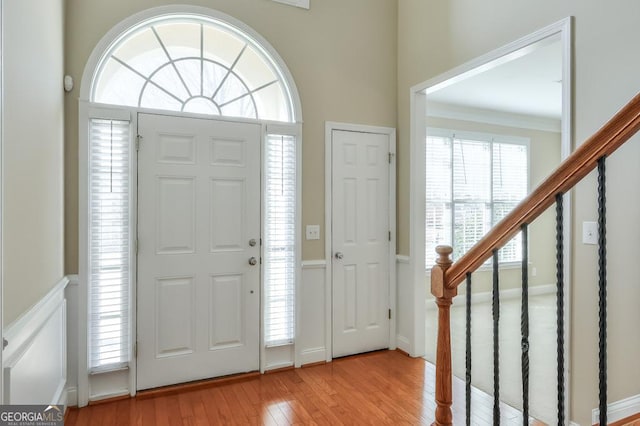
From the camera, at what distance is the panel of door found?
3.34m

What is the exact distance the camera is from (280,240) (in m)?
3.12

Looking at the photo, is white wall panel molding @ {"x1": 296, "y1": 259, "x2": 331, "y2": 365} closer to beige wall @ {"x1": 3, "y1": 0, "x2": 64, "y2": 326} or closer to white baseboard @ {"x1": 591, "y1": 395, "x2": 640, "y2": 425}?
beige wall @ {"x1": 3, "y1": 0, "x2": 64, "y2": 326}

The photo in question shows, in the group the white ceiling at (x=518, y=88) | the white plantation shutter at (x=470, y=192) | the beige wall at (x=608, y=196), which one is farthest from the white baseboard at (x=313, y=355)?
the white ceiling at (x=518, y=88)

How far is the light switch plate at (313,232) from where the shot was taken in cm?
322

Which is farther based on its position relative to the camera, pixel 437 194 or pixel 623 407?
pixel 437 194

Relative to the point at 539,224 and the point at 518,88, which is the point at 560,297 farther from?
the point at 539,224

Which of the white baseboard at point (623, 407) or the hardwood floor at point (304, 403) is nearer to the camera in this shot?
the white baseboard at point (623, 407)

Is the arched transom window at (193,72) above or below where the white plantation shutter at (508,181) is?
above

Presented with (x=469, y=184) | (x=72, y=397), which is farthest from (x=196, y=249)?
(x=469, y=184)

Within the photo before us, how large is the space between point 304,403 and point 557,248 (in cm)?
200

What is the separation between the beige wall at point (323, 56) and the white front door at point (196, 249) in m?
0.52

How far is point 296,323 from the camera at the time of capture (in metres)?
3.15

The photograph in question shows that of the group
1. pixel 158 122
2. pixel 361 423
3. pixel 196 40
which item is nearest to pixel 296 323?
pixel 361 423

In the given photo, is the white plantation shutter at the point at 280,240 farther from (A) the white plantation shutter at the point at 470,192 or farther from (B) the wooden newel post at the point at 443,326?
(A) the white plantation shutter at the point at 470,192
